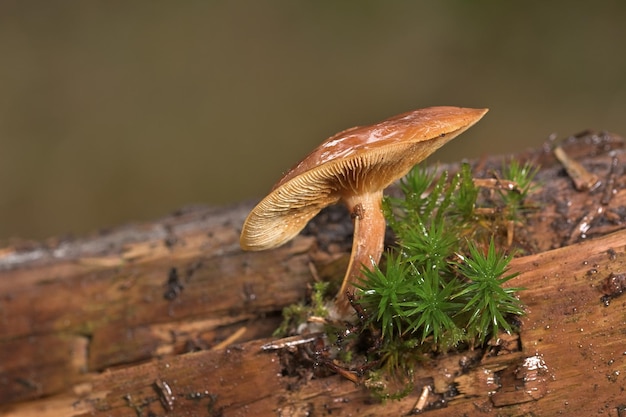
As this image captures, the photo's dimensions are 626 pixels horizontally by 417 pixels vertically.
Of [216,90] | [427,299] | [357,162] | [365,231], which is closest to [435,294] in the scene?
[427,299]

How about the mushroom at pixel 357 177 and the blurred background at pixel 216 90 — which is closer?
the mushroom at pixel 357 177

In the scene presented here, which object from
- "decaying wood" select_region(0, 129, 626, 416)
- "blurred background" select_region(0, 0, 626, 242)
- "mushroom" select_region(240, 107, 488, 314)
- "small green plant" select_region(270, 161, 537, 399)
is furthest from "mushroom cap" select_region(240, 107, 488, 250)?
"blurred background" select_region(0, 0, 626, 242)

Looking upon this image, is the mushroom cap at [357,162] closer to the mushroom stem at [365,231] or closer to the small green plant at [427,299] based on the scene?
the mushroom stem at [365,231]

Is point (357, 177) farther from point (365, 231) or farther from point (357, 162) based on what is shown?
point (365, 231)

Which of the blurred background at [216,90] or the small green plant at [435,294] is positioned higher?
the blurred background at [216,90]

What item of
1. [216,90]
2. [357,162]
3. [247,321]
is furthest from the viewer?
[216,90]

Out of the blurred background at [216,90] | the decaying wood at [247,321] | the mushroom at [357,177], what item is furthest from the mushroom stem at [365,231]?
the blurred background at [216,90]

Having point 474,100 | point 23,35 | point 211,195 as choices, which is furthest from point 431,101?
point 23,35
